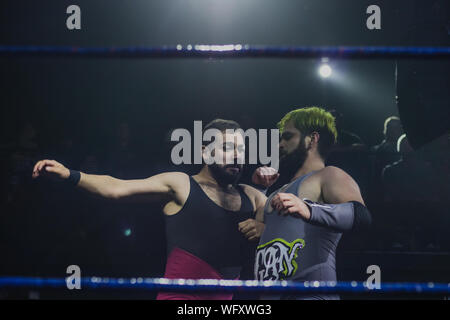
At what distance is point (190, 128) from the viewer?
2070 millimetres

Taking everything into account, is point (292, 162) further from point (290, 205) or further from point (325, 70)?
point (325, 70)

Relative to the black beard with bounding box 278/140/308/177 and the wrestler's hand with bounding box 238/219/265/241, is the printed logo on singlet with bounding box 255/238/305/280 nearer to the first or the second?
the wrestler's hand with bounding box 238/219/265/241

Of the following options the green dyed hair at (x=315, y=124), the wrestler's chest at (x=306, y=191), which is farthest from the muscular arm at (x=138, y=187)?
the green dyed hair at (x=315, y=124)

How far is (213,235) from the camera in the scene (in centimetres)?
195

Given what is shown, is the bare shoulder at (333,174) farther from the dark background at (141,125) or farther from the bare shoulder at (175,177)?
the bare shoulder at (175,177)

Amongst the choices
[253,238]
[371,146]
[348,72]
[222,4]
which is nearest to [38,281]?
[253,238]

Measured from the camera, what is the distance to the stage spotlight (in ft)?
7.85

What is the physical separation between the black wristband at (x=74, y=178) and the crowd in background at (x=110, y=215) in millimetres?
78

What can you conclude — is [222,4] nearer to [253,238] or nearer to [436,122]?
[436,122]

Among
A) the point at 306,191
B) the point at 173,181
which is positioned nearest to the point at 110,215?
the point at 173,181

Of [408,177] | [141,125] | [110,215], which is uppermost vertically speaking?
[141,125]

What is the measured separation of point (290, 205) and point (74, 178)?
3.23ft

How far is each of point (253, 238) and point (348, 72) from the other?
1.42 meters
